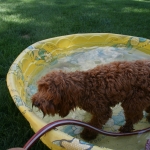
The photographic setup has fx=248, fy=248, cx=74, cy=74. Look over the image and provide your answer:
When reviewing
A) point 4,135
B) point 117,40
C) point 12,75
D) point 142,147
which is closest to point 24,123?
→ point 4,135

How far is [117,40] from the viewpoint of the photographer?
5285 millimetres

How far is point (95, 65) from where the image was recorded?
15.9 ft

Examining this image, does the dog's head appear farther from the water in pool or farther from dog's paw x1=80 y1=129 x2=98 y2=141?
the water in pool

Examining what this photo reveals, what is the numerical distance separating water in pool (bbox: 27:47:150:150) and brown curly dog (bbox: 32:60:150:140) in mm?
433

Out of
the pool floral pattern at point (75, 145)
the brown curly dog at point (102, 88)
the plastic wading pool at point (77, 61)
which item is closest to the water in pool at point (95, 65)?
the plastic wading pool at point (77, 61)

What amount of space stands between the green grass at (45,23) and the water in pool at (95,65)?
446 mm

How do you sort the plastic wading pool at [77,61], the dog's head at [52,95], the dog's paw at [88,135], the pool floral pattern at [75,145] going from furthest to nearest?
the plastic wading pool at [77,61]
the dog's paw at [88,135]
the dog's head at [52,95]
the pool floral pattern at [75,145]

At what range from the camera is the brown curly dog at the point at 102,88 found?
8.39 feet

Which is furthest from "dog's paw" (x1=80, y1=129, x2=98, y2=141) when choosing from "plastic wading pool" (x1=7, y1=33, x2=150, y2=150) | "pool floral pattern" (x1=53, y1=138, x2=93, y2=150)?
"pool floral pattern" (x1=53, y1=138, x2=93, y2=150)

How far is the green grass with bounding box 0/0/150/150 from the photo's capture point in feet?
10.9

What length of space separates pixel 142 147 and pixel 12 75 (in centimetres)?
194

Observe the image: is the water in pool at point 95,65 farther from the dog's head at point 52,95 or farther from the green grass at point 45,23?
the dog's head at point 52,95

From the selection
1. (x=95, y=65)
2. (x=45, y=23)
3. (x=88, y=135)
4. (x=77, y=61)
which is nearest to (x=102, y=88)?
(x=88, y=135)

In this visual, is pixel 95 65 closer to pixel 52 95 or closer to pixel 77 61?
pixel 77 61
